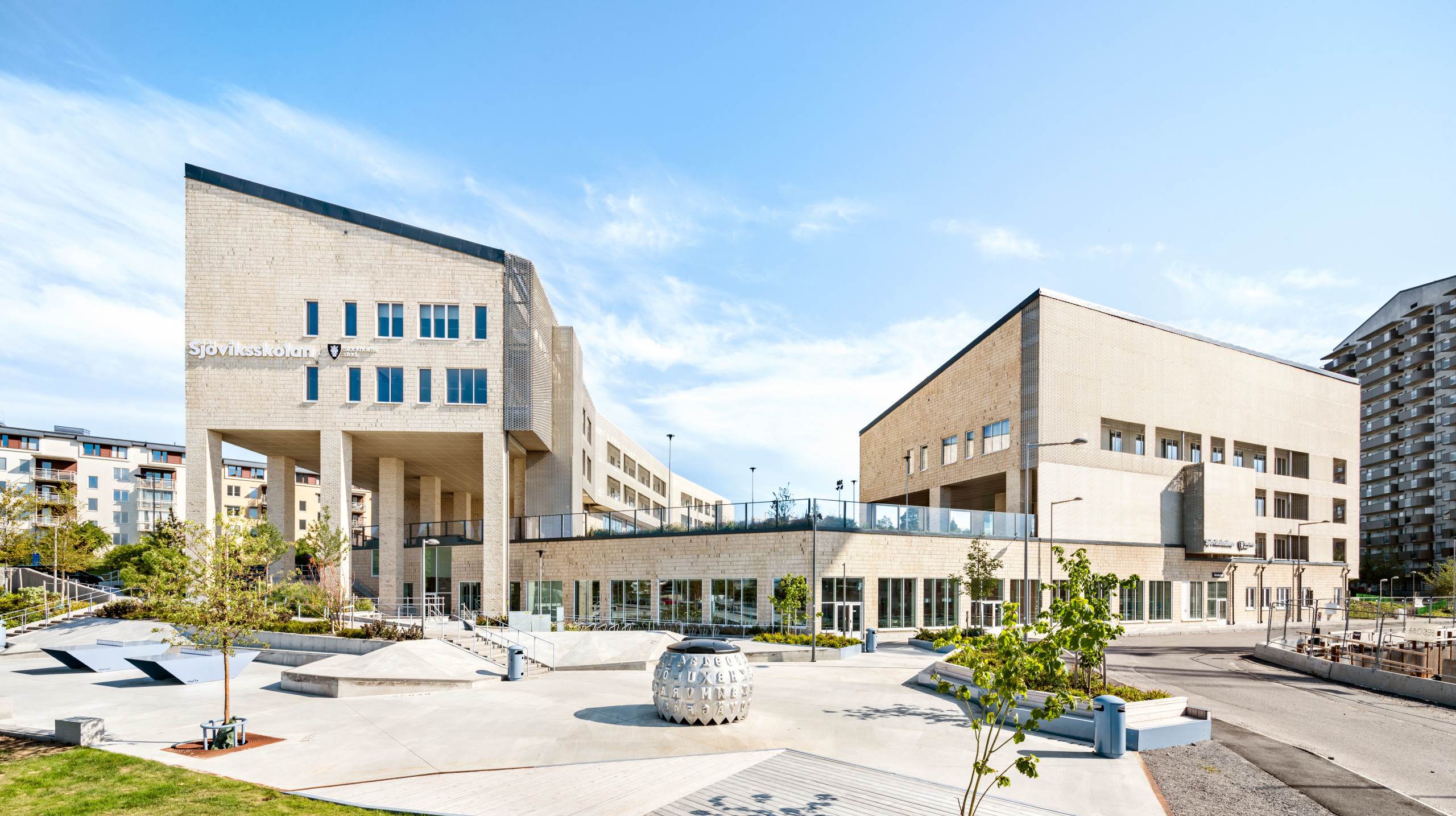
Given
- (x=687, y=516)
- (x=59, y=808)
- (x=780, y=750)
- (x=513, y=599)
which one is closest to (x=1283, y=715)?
(x=780, y=750)

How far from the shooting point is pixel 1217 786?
14297 mm

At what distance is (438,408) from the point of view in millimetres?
45469

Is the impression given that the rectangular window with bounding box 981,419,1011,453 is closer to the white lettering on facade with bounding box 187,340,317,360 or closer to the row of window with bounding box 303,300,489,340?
the row of window with bounding box 303,300,489,340

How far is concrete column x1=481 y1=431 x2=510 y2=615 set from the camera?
4547cm

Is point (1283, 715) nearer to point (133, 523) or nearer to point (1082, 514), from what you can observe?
point (1082, 514)

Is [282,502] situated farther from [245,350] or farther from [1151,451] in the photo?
[1151,451]

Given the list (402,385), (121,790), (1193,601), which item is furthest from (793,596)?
(1193,601)

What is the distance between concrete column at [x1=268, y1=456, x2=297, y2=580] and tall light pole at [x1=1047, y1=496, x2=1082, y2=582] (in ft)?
137

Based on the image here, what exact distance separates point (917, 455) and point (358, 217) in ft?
138

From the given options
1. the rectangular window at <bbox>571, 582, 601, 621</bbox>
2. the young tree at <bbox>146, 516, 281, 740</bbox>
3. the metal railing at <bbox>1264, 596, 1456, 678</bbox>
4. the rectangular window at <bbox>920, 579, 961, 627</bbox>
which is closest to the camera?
the young tree at <bbox>146, 516, 281, 740</bbox>

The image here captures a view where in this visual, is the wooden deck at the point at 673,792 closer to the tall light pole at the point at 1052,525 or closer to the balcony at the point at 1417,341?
the tall light pole at the point at 1052,525

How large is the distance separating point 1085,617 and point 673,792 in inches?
265

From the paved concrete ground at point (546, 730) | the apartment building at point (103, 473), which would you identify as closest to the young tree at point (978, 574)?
the paved concrete ground at point (546, 730)

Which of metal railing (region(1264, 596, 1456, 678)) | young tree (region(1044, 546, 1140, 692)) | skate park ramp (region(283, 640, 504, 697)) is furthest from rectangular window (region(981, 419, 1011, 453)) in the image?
skate park ramp (region(283, 640, 504, 697))
